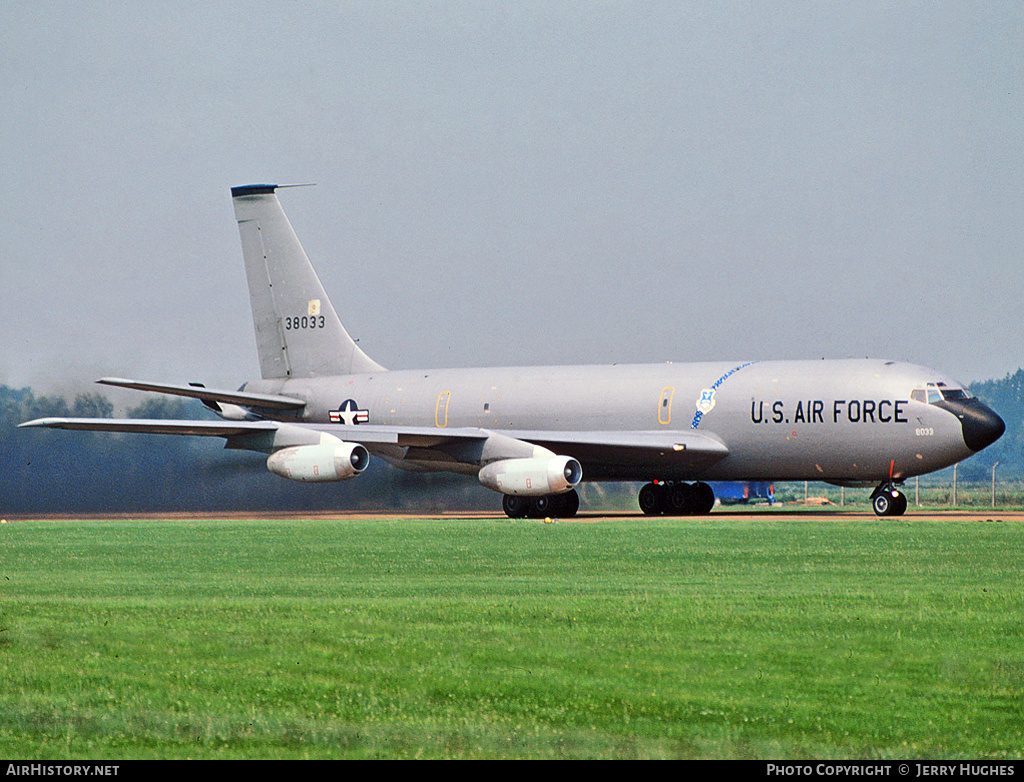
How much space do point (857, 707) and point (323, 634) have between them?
14.0 ft

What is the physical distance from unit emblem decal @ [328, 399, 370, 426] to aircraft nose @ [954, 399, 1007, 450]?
17.3m

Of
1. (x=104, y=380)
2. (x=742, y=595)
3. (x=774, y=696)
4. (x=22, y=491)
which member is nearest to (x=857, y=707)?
(x=774, y=696)

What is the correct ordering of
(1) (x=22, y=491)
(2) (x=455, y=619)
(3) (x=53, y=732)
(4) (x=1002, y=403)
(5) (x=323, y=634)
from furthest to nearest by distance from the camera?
1. (4) (x=1002, y=403)
2. (1) (x=22, y=491)
3. (2) (x=455, y=619)
4. (5) (x=323, y=634)
5. (3) (x=53, y=732)

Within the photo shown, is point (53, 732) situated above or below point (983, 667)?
above

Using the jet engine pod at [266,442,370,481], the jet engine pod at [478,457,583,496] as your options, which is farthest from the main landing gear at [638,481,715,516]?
the jet engine pod at [266,442,370,481]

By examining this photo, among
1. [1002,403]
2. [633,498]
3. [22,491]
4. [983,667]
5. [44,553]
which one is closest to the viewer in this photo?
[983,667]

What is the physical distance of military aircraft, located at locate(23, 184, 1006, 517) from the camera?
33.8 meters

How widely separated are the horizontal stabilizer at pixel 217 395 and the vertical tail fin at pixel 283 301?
188cm

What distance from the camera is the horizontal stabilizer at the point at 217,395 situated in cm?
3856

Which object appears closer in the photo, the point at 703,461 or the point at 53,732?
the point at 53,732

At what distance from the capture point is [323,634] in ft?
34.9

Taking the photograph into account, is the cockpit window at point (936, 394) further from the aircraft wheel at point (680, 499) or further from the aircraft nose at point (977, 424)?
the aircraft wheel at point (680, 499)
